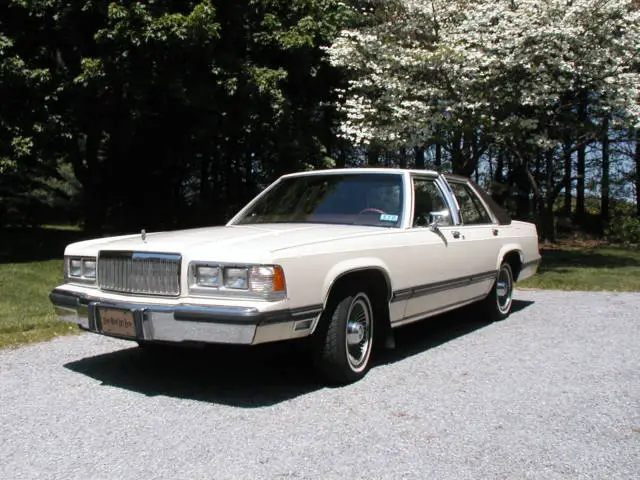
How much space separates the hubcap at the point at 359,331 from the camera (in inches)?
193

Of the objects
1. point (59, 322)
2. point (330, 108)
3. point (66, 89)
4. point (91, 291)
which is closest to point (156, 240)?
point (91, 291)

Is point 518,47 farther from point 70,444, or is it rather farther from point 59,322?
point 70,444

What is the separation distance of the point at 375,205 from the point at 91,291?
2.45m

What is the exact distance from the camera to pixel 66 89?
13664mm

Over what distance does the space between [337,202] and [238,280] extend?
6.10 ft

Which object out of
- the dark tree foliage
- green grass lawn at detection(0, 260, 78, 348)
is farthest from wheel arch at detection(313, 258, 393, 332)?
the dark tree foliage

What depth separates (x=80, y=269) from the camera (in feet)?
16.9

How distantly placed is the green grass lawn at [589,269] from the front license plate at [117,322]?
333 inches

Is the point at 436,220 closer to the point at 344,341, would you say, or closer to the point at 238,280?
the point at 344,341

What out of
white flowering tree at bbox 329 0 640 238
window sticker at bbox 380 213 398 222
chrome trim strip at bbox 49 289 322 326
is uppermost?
white flowering tree at bbox 329 0 640 238

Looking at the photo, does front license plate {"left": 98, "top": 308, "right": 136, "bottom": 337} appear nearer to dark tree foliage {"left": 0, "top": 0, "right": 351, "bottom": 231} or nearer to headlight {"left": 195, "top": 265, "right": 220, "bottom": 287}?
headlight {"left": 195, "top": 265, "right": 220, "bottom": 287}

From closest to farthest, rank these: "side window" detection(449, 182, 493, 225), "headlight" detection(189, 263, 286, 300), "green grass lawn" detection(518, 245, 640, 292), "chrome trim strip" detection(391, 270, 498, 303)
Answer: "headlight" detection(189, 263, 286, 300) < "chrome trim strip" detection(391, 270, 498, 303) < "side window" detection(449, 182, 493, 225) < "green grass lawn" detection(518, 245, 640, 292)

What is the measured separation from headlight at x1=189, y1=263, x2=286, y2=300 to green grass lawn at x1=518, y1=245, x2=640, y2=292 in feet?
26.9

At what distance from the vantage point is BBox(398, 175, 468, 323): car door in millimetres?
5539
